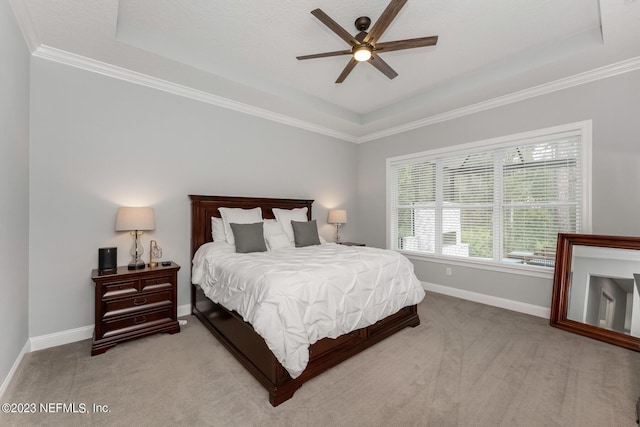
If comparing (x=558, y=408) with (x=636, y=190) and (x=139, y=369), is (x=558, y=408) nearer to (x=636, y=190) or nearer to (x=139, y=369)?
(x=636, y=190)

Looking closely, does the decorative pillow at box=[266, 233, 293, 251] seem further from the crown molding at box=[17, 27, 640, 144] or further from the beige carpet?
the crown molding at box=[17, 27, 640, 144]

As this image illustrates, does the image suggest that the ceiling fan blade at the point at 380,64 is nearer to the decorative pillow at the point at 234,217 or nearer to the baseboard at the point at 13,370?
the decorative pillow at the point at 234,217

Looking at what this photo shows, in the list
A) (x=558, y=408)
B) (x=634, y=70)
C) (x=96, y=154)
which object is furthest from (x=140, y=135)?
(x=634, y=70)

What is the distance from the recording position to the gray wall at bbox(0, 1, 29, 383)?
1.83 m

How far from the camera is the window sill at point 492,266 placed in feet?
10.7

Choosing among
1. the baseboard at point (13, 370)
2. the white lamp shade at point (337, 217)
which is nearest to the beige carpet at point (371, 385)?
the baseboard at point (13, 370)

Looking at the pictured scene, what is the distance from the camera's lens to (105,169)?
9.21 feet

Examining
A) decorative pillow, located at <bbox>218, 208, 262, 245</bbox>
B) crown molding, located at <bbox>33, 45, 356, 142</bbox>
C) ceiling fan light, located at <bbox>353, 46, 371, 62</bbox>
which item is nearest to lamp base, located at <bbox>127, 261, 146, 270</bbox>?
decorative pillow, located at <bbox>218, 208, 262, 245</bbox>

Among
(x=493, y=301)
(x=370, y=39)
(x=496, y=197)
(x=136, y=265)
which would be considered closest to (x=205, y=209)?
(x=136, y=265)

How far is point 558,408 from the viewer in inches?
67.5

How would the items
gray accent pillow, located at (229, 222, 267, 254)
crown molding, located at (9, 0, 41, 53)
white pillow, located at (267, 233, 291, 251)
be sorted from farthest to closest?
white pillow, located at (267, 233, 291, 251) < gray accent pillow, located at (229, 222, 267, 254) < crown molding, located at (9, 0, 41, 53)

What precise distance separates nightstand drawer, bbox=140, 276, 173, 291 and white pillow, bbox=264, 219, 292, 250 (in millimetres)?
1175

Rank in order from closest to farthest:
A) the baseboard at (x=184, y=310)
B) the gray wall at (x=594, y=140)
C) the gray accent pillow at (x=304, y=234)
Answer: the gray wall at (x=594, y=140), the baseboard at (x=184, y=310), the gray accent pillow at (x=304, y=234)

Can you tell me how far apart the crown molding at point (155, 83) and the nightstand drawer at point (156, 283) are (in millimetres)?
2166
